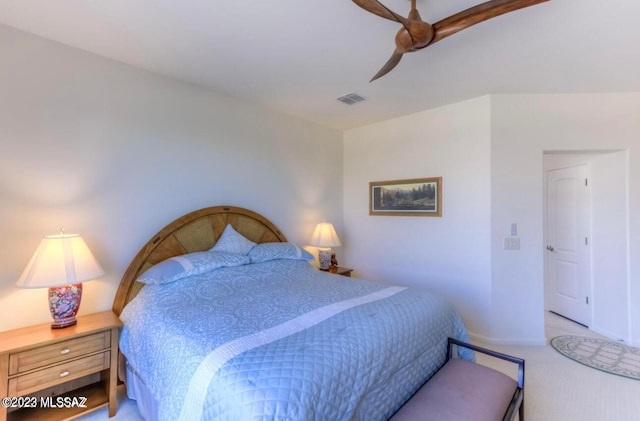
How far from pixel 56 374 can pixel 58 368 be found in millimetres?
34

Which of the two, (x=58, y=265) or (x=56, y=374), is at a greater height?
(x=58, y=265)

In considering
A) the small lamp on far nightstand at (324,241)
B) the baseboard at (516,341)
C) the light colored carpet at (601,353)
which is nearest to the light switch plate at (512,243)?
the baseboard at (516,341)

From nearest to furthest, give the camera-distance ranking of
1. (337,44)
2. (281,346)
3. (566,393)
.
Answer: (281,346), (337,44), (566,393)

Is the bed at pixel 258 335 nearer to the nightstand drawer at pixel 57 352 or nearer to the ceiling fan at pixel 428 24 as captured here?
the nightstand drawer at pixel 57 352

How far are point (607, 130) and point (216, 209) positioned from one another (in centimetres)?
418

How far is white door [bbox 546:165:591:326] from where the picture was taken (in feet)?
11.6

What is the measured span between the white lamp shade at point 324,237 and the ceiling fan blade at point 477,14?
2541 mm

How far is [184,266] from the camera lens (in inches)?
91.9

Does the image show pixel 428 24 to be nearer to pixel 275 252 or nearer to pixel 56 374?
pixel 275 252

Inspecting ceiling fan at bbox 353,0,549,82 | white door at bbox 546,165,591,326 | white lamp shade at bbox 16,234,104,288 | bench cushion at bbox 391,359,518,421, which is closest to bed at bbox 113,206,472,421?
bench cushion at bbox 391,359,518,421

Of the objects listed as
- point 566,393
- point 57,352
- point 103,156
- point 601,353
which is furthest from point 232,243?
point 601,353

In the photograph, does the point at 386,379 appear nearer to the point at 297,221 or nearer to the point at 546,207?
the point at 297,221

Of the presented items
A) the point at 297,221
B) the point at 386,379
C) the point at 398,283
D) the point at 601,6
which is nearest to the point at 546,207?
the point at 398,283

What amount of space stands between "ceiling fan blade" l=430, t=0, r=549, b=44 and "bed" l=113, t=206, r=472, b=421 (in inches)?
66.8
